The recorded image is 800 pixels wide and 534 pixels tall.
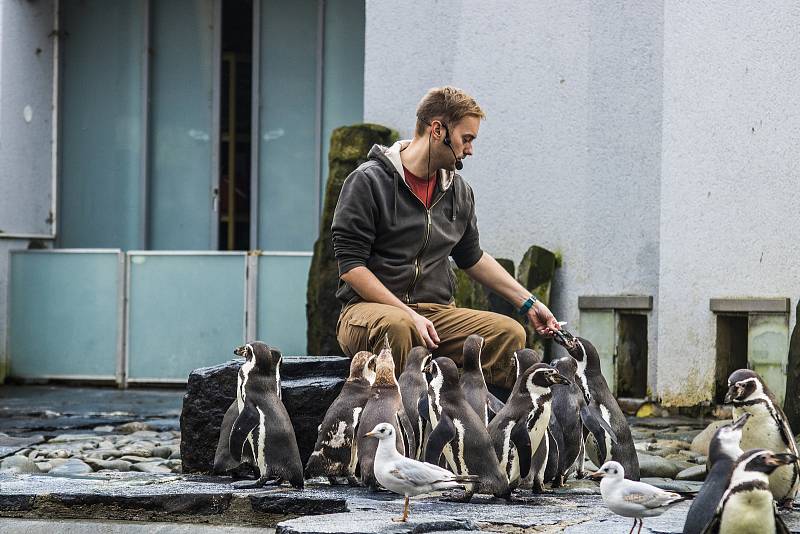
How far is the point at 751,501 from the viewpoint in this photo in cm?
395

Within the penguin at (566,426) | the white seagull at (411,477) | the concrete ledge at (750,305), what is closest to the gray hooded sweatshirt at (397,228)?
the penguin at (566,426)

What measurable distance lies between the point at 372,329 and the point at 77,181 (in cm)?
812

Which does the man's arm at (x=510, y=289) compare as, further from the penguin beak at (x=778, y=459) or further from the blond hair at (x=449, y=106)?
the penguin beak at (x=778, y=459)

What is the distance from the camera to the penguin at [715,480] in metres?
4.07

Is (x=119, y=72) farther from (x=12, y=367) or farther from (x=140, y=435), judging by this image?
(x=140, y=435)

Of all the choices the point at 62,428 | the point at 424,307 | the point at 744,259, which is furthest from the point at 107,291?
the point at 424,307

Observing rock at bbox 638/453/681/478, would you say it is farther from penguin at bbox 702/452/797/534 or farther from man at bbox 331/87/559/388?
penguin at bbox 702/452/797/534

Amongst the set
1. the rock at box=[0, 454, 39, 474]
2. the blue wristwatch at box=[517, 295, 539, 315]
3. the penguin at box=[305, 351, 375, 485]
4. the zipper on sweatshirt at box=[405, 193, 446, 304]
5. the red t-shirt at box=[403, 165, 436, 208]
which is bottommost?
the rock at box=[0, 454, 39, 474]

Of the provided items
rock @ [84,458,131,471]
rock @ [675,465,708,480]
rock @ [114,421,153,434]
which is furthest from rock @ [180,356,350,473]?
rock @ [114,421,153,434]

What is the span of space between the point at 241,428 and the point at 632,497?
6.39 feet

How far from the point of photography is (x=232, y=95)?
43.1ft

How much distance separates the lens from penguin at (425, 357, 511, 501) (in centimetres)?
525

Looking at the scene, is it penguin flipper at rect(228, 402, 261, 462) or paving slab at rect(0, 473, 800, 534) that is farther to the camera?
penguin flipper at rect(228, 402, 261, 462)

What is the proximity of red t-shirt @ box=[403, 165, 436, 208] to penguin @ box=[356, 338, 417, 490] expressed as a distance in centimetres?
93
